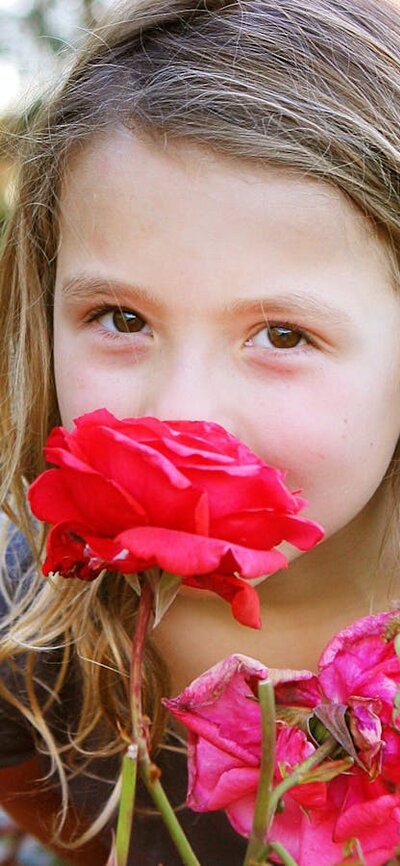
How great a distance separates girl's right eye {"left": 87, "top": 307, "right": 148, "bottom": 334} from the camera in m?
0.90

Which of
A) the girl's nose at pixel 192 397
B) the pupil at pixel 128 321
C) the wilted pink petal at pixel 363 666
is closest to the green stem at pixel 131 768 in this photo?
the wilted pink petal at pixel 363 666

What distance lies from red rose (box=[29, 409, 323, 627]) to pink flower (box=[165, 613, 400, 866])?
0.05 m

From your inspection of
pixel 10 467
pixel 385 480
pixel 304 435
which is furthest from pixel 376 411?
pixel 10 467

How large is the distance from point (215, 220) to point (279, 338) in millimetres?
101

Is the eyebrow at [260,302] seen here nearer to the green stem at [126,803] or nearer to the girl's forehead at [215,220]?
the girl's forehead at [215,220]

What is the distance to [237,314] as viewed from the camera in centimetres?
83

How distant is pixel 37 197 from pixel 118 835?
764mm

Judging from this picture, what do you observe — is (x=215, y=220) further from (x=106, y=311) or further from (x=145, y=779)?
(x=145, y=779)

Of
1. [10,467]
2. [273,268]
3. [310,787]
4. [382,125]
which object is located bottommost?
[310,787]

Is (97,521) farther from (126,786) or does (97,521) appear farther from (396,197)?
(396,197)

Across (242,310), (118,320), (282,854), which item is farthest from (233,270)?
(282,854)

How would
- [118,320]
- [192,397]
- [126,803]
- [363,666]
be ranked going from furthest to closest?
[118,320] < [192,397] < [363,666] < [126,803]

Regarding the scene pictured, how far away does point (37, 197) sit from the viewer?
3.55 feet

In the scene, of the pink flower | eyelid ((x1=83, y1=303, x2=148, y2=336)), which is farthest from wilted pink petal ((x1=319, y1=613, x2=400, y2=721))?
eyelid ((x1=83, y1=303, x2=148, y2=336))
